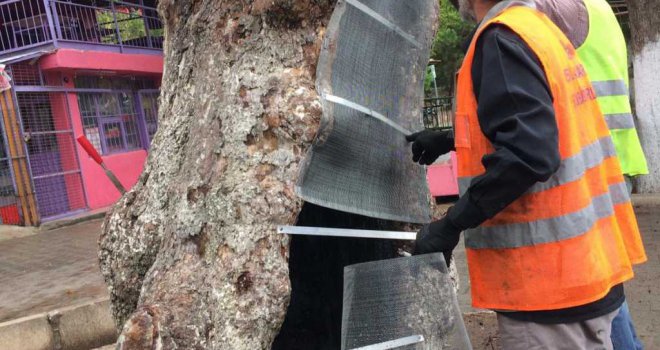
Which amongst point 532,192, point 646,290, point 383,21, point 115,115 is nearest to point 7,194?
point 115,115

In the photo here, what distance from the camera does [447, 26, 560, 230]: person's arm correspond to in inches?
64.3

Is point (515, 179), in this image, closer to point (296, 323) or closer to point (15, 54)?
point (296, 323)

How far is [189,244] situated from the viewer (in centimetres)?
227

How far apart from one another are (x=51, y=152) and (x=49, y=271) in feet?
17.2

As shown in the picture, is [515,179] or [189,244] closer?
[515,179]

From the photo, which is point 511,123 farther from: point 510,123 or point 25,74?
point 25,74

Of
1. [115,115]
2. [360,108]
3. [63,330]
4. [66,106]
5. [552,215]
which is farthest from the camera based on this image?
[115,115]

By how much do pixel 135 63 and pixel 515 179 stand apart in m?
13.7

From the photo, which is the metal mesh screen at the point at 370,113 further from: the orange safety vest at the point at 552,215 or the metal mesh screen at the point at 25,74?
the metal mesh screen at the point at 25,74

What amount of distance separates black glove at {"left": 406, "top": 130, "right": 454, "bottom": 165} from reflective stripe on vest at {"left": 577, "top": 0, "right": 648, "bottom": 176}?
1.99 ft

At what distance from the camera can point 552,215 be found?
175cm

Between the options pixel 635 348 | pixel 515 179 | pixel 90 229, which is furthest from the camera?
pixel 90 229

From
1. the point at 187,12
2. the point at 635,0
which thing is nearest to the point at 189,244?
the point at 187,12

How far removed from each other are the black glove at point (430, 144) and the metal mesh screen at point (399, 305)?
0.52 meters
